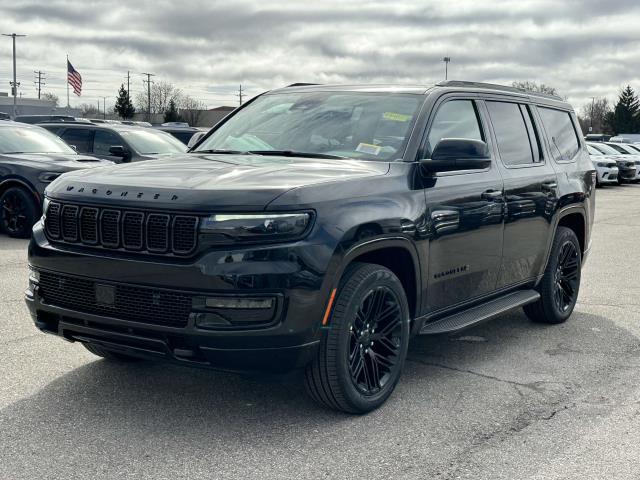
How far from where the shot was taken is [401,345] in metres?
4.68

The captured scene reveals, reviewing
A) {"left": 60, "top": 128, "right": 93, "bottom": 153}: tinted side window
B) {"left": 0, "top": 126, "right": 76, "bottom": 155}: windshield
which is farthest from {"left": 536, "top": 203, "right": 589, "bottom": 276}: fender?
{"left": 60, "top": 128, "right": 93, "bottom": 153}: tinted side window

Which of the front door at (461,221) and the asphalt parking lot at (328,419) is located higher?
the front door at (461,221)

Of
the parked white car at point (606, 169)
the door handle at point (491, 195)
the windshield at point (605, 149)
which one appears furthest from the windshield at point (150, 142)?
the windshield at point (605, 149)

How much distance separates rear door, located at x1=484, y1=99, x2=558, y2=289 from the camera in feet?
19.0

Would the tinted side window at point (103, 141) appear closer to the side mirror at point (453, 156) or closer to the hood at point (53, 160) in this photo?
the hood at point (53, 160)

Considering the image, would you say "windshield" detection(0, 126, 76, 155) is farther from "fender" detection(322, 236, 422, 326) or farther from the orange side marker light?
the orange side marker light

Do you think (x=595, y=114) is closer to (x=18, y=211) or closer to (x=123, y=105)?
(x=123, y=105)

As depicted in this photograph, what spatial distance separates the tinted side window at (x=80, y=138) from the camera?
49.7 ft

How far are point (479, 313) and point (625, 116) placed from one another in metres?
110

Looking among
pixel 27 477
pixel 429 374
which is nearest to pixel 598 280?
pixel 429 374

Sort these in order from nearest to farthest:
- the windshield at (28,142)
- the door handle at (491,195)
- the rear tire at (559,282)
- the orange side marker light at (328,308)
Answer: the orange side marker light at (328,308) → the door handle at (491,195) → the rear tire at (559,282) → the windshield at (28,142)

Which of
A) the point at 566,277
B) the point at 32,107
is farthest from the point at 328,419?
the point at 32,107

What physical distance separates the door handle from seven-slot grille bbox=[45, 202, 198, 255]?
2.19 meters

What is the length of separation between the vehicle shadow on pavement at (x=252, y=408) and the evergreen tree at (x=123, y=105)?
97318mm
